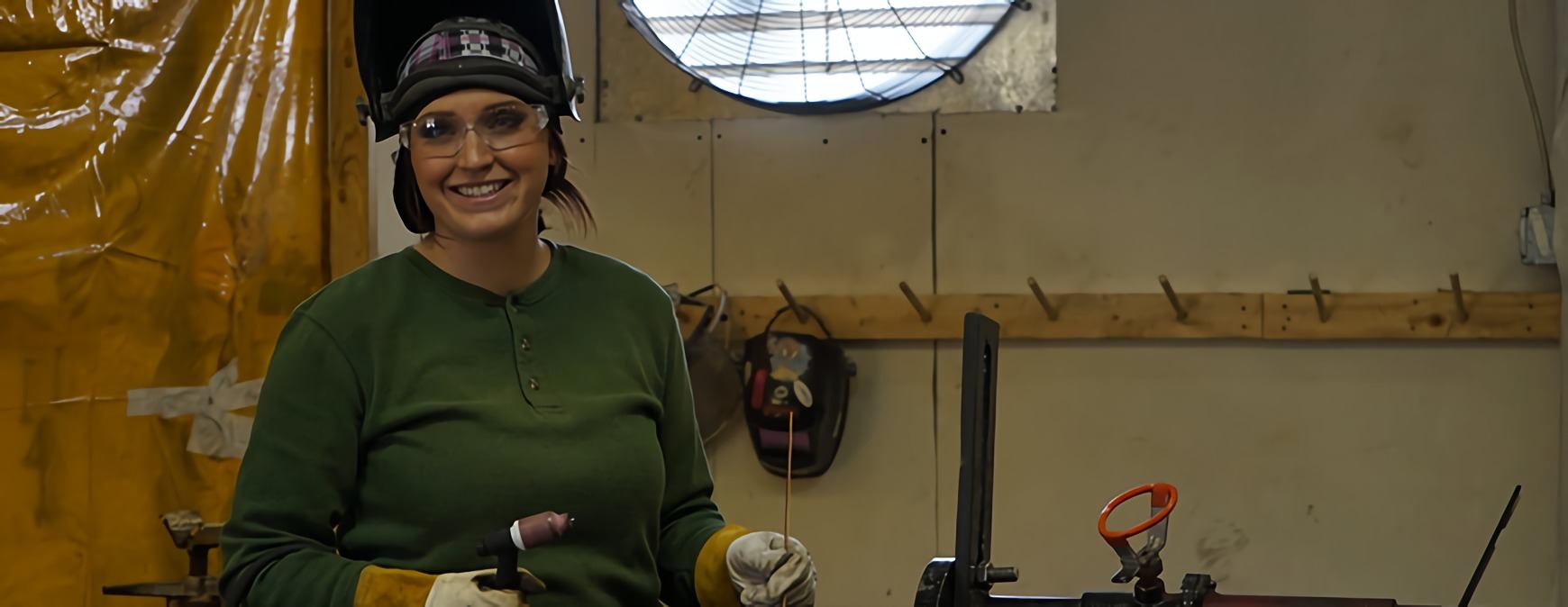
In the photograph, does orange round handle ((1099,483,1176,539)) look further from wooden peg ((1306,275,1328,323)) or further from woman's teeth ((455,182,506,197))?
wooden peg ((1306,275,1328,323))

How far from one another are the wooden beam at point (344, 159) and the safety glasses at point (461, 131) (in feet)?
2.88

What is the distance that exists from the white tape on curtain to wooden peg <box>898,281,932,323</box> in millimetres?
1261

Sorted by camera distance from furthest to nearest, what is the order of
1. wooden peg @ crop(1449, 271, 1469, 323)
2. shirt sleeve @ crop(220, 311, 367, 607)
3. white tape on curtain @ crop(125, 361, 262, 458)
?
wooden peg @ crop(1449, 271, 1469, 323)
white tape on curtain @ crop(125, 361, 262, 458)
shirt sleeve @ crop(220, 311, 367, 607)

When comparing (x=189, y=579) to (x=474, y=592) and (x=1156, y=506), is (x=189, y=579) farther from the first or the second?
(x=1156, y=506)

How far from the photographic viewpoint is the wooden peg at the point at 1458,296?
2.72 meters

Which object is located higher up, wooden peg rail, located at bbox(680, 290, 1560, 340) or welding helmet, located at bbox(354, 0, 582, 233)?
welding helmet, located at bbox(354, 0, 582, 233)

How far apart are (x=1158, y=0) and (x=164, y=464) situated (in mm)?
2059

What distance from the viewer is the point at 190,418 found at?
2146 millimetres

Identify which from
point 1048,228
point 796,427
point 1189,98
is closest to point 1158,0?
point 1189,98

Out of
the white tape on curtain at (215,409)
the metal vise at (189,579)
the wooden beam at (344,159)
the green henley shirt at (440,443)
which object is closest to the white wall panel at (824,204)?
the wooden beam at (344,159)

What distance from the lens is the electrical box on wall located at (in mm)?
2723

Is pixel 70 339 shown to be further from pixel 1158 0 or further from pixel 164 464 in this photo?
pixel 1158 0

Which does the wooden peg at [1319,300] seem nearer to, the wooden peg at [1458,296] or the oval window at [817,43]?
the wooden peg at [1458,296]

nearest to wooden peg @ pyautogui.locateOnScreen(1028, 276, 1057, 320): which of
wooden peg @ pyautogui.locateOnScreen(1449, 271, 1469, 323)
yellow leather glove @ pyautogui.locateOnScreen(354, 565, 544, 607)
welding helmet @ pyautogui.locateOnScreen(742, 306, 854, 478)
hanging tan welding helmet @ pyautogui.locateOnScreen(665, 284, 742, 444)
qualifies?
welding helmet @ pyautogui.locateOnScreen(742, 306, 854, 478)
